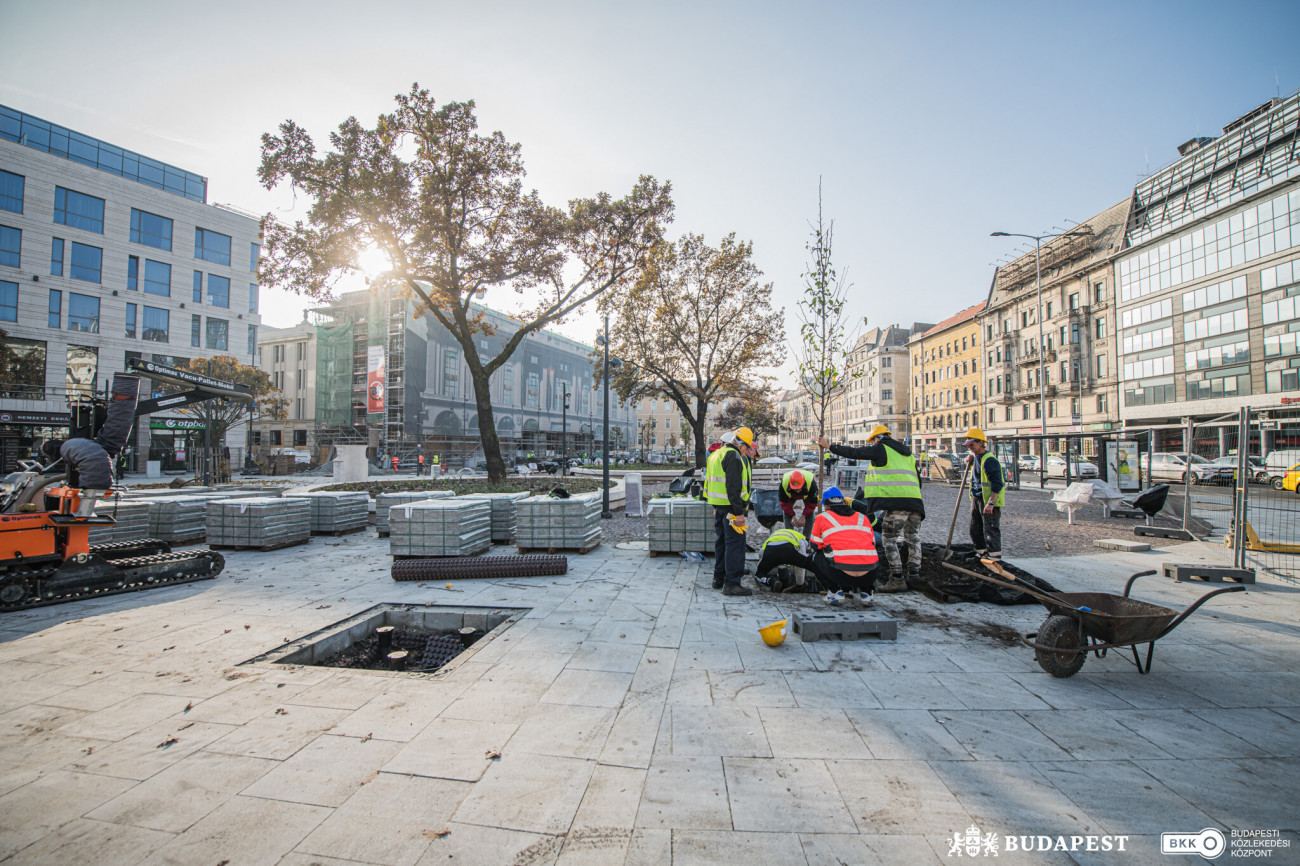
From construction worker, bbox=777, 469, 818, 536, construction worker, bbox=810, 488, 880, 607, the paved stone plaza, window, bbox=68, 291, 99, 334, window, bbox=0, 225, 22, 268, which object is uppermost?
window, bbox=0, 225, 22, 268

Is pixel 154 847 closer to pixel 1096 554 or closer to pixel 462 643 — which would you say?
pixel 462 643

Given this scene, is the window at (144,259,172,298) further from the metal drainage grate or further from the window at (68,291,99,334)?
the metal drainage grate

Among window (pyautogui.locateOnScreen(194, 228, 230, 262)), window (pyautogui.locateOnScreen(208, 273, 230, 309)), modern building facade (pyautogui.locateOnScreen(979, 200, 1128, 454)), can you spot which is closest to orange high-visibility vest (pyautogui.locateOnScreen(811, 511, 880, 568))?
modern building facade (pyautogui.locateOnScreen(979, 200, 1128, 454))

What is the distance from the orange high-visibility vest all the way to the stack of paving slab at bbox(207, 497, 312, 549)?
946 cm

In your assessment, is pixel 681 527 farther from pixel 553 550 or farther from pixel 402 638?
pixel 402 638

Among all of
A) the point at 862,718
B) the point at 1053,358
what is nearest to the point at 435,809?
the point at 862,718

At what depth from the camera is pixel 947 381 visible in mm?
62938

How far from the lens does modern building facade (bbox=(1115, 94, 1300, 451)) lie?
2864 centimetres

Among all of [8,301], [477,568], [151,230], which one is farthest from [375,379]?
[477,568]

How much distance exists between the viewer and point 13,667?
4.27m

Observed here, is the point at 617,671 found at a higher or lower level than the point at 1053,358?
lower

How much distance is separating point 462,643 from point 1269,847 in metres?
5.45

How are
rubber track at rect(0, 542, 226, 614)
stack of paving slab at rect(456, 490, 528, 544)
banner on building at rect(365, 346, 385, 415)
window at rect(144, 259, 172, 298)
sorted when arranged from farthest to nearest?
banner on building at rect(365, 346, 385, 415), window at rect(144, 259, 172, 298), stack of paving slab at rect(456, 490, 528, 544), rubber track at rect(0, 542, 226, 614)

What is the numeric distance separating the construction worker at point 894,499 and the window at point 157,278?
44186 millimetres
